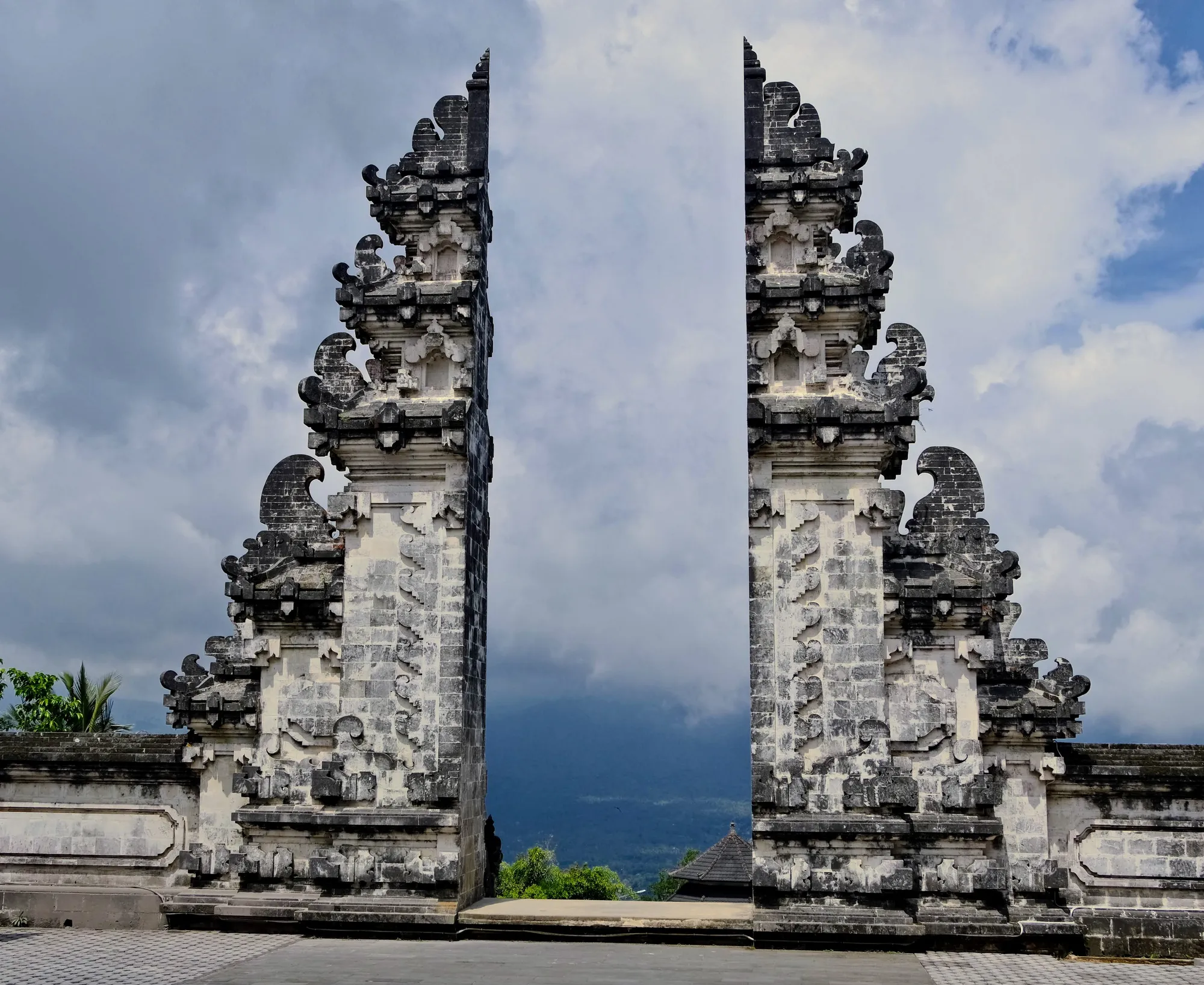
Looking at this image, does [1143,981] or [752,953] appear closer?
[1143,981]

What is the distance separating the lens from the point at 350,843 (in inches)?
563

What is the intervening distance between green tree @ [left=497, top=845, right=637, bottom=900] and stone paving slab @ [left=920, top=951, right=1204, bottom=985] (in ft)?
101

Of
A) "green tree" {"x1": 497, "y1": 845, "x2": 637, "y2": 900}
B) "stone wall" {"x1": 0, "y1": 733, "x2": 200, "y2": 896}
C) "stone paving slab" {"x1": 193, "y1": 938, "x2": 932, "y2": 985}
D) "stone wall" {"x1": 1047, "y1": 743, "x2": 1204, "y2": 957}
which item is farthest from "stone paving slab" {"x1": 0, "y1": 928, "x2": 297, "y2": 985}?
"green tree" {"x1": 497, "y1": 845, "x2": 637, "y2": 900}

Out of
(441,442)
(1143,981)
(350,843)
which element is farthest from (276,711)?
(1143,981)

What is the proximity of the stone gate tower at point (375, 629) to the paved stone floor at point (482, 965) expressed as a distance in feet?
2.69

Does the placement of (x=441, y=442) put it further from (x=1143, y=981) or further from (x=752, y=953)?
(x=1143, y=981)

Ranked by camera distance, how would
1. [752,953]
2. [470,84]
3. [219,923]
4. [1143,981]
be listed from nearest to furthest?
1. [1143,981]
2. [752,953]
3. [219,923]
4. [470,84]

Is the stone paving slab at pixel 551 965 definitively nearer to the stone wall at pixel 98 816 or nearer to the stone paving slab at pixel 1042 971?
the stone paving slab at pixel 1042 971

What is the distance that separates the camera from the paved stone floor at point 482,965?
11398 millimetres

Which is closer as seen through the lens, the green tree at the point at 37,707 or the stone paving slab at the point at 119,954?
the stone paving slab at the point at 119,954

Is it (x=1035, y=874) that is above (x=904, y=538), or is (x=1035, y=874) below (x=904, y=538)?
below

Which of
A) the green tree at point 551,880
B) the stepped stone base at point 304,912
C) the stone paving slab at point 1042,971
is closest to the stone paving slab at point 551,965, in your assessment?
the stepped stone base at point 304,912

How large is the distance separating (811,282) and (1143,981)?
8606mm

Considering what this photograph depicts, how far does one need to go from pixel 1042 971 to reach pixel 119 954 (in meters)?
9.70
